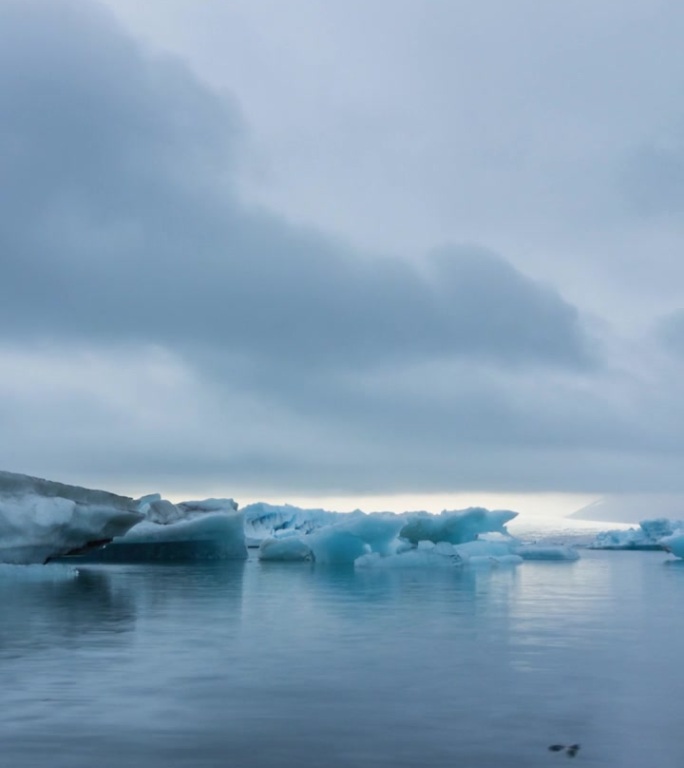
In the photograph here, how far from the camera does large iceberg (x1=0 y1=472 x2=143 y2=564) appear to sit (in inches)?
830

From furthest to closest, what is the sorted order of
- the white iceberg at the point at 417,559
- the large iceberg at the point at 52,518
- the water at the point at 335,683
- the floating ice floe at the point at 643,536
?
1. the floating ice floe at the point at 643,536
2. the white iceberg at the point at 417,559
3. the large iceberg at the point at 52,518
4. the water at the point at 335,683

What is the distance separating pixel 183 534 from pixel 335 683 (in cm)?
2478

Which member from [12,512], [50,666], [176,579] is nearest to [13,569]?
[12,512]

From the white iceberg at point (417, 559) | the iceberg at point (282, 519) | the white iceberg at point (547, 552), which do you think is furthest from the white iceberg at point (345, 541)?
the iceberg at point (282, 519)

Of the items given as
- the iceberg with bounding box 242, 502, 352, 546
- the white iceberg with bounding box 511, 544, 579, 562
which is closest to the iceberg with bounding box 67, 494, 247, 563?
the white iceberg with bounding box 511, 544, 579, 562

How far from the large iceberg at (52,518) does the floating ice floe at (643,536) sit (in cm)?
3359

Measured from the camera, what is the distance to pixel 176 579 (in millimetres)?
21734

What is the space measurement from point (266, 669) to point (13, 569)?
1445 cm

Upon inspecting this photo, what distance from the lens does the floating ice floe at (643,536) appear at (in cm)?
5362

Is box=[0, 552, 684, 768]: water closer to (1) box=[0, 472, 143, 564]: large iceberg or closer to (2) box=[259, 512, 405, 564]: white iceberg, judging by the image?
(1) box=[0, 472, 143, 564]: large iceberg

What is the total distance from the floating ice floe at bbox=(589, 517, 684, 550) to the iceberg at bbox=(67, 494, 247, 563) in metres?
25.1

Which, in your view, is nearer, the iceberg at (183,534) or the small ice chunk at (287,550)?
the iceberg at (183,534)

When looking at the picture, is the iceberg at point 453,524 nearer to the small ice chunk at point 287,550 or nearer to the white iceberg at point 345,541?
the white iceberg at point 345,541

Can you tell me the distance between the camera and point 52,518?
2125 centimetres
